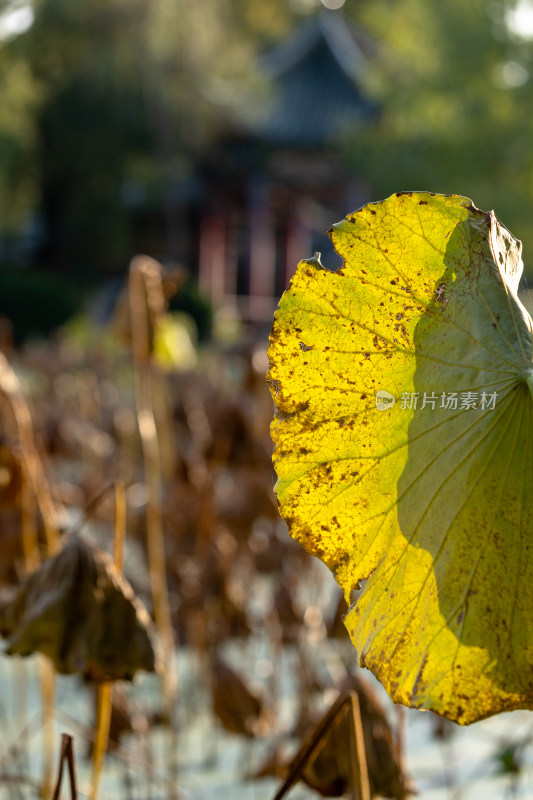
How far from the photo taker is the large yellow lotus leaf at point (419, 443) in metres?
0.36

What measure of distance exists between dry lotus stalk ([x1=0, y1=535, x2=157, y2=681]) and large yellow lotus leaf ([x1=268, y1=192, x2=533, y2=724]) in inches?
9.2

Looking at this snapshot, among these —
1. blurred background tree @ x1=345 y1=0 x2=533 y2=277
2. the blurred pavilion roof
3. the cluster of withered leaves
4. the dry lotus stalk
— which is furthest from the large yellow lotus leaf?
the blurred pavilion roof

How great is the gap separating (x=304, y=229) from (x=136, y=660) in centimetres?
1178

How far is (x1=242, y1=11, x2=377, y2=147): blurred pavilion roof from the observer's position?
35.1ft

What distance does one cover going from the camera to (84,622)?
585 mm

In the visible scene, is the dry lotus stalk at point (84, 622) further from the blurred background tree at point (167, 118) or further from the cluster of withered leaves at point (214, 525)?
the blurred background tree at point (167, 118)

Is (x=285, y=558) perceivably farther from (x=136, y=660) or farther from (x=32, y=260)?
(x=32, y=260)

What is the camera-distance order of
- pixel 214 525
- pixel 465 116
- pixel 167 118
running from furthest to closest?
pixel 167 118 < pixel 465 116 < pixel 214 525

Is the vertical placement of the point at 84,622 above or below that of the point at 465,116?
below

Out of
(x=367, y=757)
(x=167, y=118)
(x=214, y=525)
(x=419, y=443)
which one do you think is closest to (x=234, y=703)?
(x=214, y=525)

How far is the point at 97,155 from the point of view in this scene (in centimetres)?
1054

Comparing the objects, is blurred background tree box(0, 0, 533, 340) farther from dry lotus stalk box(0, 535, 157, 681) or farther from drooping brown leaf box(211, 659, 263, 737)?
dry lotus stalk box(0, 535, 157, 681)

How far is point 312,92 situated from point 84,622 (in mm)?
11648

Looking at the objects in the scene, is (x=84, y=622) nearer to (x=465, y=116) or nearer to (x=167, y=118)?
(x=465, y=116)
